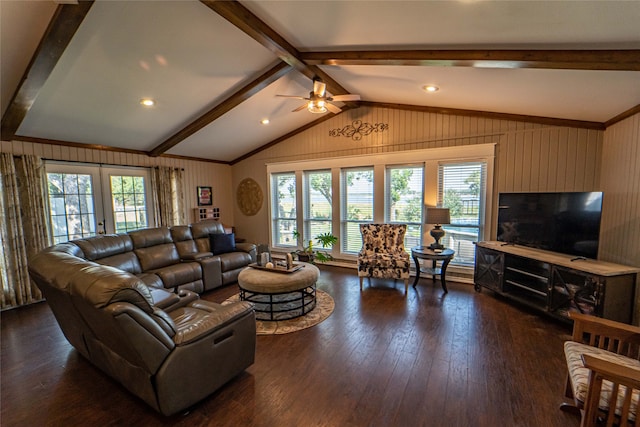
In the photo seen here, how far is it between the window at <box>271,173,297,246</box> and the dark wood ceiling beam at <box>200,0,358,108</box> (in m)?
3.03

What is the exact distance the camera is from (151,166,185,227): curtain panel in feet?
17.8

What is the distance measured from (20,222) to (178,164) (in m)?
2.71

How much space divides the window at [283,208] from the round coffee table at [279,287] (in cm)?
286

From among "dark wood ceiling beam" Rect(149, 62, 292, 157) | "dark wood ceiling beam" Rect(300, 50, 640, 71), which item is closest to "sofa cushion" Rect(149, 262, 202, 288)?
"dark wood ceiling beam" Rect(149, 62, 292, 157)

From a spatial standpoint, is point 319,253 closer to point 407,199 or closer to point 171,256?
point 407,199

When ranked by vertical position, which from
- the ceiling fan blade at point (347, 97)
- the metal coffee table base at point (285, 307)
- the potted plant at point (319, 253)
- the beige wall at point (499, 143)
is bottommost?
the metal coffee table base at point (285, 307)

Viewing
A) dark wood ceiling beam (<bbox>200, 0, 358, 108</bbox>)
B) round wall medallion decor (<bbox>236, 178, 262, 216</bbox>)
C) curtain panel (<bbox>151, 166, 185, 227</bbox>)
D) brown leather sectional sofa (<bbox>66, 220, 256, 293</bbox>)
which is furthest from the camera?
round wall medallion decor (<bbox>236, 178, 262, 216</bbox>)

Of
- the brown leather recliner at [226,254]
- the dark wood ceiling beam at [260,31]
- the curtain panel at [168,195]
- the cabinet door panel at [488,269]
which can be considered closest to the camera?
the dark wood ceiling beam at [260,31]

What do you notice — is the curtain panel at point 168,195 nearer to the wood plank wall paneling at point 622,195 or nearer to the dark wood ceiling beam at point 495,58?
the dark wood ceiling beam at point 495,58

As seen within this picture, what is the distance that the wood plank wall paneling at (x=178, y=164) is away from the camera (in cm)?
394

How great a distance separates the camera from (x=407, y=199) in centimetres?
494

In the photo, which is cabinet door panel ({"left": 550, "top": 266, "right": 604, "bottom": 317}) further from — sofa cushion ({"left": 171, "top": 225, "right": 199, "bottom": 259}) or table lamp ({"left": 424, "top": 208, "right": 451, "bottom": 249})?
sofa cushion ({"left": 171, "top": 225, "right": 199, "bottom": 259})

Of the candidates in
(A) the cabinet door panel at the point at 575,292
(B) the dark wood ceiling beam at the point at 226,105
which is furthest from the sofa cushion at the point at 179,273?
(A) the cabinet door panel at the point at 575,292

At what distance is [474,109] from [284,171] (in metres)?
3.90
